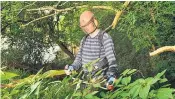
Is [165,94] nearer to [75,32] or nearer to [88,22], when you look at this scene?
[88,22]

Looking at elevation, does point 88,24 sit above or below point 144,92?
above

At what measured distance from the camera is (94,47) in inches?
173

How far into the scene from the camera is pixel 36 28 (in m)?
9.98

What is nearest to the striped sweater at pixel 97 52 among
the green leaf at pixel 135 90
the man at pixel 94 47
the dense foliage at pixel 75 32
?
the man at pixel 94 47

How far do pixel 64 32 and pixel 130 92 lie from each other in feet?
25.7

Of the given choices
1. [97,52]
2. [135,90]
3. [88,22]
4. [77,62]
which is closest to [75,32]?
[77,62]

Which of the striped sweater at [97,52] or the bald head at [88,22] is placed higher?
the bald head at [88,22]

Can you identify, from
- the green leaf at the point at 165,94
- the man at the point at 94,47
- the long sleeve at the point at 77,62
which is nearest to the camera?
→ the green leaf at the point at 165,94

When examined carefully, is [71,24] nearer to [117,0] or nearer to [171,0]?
[117,0]

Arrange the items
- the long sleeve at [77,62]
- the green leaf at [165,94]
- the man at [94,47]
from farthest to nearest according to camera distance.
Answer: the long sleeve at [77,62], the man at [94,47], the green leaf at [165,94]

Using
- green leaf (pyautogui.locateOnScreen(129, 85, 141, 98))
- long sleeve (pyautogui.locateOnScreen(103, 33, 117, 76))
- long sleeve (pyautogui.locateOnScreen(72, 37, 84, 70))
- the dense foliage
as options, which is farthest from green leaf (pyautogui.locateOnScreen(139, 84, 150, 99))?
the dense foliage

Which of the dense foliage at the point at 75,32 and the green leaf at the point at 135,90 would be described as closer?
the green leaf at the point at 135,90

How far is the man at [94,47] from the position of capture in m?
4.19

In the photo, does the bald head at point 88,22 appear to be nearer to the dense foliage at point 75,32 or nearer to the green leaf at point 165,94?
the dense foliage at point 75,32
